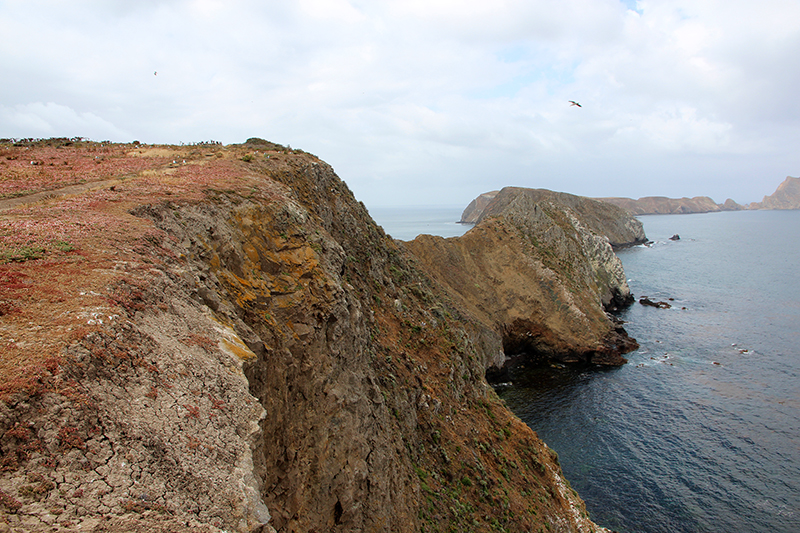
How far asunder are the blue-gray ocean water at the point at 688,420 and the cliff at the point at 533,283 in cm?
455

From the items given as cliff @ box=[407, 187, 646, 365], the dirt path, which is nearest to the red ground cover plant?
the dirt path

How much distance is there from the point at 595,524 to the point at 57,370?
32357 mm

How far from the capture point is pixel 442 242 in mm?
62312

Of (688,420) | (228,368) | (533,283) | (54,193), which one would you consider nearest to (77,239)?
(228,368)

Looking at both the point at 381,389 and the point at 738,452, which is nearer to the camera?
the point at 381,389

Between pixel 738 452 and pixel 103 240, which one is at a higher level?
pixel 103 240

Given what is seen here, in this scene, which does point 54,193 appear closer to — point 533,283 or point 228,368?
point 228,368

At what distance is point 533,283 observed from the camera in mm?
60156

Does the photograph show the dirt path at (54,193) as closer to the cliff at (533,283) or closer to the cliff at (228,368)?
the cliff at (228,368)

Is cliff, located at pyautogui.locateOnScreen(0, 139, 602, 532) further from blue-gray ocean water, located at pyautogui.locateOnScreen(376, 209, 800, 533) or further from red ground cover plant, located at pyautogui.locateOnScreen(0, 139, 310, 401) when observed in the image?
blue-gray ocean water, located at pyautogui.locateOnScreen(376, 209, 800, 533)

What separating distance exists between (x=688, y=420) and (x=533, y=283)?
25251 mm

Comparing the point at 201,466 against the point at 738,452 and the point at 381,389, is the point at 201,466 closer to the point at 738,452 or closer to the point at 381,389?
the point at 381,389

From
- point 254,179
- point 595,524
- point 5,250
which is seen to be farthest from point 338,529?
point 595,524

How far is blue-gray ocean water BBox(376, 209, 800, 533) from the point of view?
1186 inches
